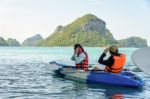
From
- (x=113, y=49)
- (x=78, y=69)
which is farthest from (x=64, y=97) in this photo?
(x=78, y=69)

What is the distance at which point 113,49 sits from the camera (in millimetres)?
17625

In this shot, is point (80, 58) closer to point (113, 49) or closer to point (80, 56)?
point (80, 56)

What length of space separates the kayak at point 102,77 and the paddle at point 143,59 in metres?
11.1

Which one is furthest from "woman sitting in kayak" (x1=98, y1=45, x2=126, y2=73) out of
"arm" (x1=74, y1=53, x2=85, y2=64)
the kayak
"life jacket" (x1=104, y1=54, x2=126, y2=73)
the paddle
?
the paddle

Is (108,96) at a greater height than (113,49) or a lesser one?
lesser

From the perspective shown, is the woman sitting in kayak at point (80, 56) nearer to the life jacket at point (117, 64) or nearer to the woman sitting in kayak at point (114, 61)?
the life jacket at point (117, 64)

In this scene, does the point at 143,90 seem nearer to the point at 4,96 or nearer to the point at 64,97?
the point at 64,97

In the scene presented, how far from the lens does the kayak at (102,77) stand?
64.9ft

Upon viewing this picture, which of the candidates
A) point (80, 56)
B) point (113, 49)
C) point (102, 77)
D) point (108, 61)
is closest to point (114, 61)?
Result: point (108, 61)

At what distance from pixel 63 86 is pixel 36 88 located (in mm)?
1651

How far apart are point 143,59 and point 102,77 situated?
12.9 m

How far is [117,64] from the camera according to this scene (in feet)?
62.6

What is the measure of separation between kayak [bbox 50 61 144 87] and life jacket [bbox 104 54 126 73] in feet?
0.95

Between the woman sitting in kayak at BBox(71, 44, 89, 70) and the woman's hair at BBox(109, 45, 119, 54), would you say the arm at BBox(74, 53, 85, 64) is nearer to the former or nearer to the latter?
the woman sitting in kayak at BBox(71, 44, 89, 70)
